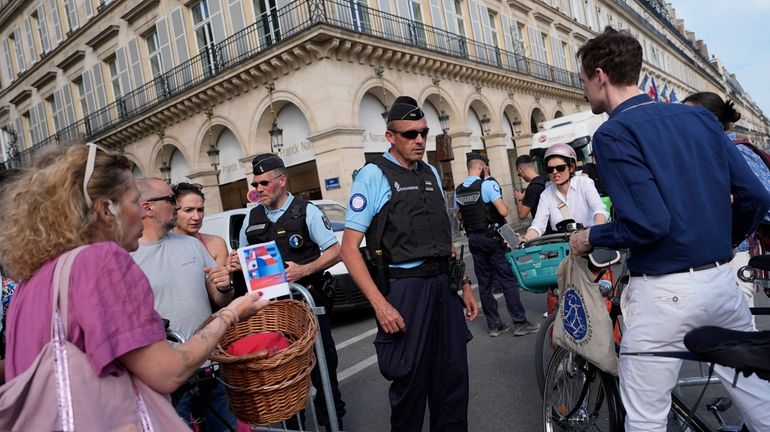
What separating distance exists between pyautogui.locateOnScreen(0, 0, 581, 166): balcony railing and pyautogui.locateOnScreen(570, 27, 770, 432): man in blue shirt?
12.9 metres

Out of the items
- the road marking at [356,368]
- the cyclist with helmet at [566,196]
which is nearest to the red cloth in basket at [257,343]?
the cyclist with helmet at [566,196]

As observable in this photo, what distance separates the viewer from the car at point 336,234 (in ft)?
22.5

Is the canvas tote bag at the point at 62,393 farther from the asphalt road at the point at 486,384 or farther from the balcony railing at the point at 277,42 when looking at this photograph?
the balcony railing at the point at 277,42

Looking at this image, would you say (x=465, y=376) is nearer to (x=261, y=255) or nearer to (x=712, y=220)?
(x=261, y=255)

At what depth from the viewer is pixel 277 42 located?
14.5m

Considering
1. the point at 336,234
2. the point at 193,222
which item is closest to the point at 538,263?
the point at 193,222

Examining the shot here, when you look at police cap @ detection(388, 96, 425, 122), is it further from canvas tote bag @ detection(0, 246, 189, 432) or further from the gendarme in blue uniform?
canvas tote bag @ detection(0, 246, 189, 432)

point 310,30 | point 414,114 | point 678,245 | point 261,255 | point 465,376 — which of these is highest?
point 310,30

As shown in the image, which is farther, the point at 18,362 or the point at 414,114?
the point at 414,114

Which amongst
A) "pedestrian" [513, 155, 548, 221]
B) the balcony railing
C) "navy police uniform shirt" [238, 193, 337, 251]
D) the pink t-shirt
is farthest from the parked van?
the pink t-shirt

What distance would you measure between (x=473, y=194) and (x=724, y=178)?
12.9 ft

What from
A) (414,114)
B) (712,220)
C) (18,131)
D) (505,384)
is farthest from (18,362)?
(18,131)

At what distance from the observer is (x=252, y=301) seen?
1891 millimetres

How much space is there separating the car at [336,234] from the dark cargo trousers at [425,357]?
3.20 metres
